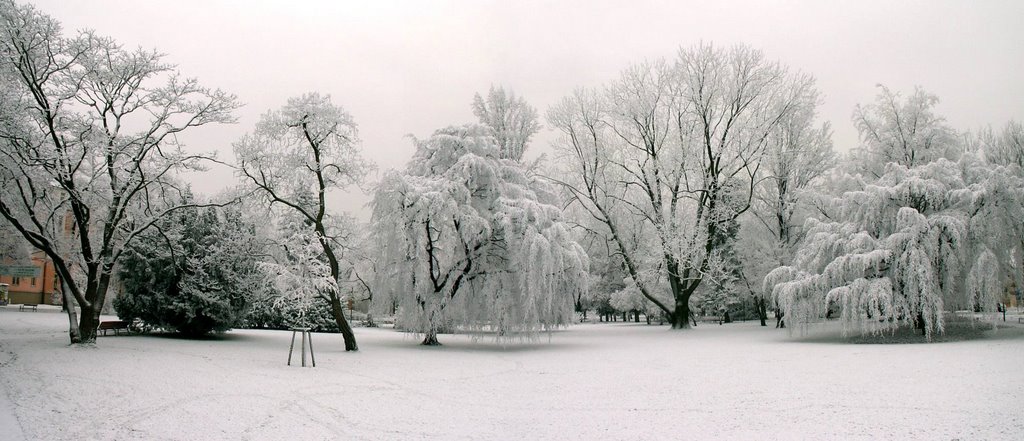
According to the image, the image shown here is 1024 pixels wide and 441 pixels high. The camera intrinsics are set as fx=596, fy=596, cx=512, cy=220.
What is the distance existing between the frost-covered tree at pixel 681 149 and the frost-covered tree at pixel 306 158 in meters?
13.4

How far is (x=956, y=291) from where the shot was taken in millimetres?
19141

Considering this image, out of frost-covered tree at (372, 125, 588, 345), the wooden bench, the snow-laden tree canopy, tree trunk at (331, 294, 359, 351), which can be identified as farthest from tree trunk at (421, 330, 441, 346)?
the snow-laden tree canopy

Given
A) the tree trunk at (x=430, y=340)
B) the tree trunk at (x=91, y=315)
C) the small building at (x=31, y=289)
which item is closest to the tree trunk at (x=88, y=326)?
the tree trunk at (x=91, y=315)

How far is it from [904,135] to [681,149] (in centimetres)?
913

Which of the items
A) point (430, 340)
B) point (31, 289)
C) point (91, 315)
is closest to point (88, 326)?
point (91, 315)

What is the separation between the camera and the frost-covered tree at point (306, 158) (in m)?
17.7

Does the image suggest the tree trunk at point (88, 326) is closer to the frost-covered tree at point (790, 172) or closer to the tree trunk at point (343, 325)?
the tree trunk at point (343, 325)

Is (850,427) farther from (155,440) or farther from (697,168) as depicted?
(697,168)

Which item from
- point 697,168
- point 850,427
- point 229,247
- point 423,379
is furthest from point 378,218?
point 697,168

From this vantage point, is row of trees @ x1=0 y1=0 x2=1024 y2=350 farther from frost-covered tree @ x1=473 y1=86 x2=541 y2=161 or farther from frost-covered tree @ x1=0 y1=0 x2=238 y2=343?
frost-covered tree @ x1=473 y1=86 x2=541 y2=161

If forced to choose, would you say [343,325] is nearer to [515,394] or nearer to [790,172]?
[515,394]

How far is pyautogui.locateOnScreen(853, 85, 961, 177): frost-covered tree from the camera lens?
2334 centimetres

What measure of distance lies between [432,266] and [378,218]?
2349 mm

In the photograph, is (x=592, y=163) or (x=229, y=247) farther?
(x=592, y=163)
